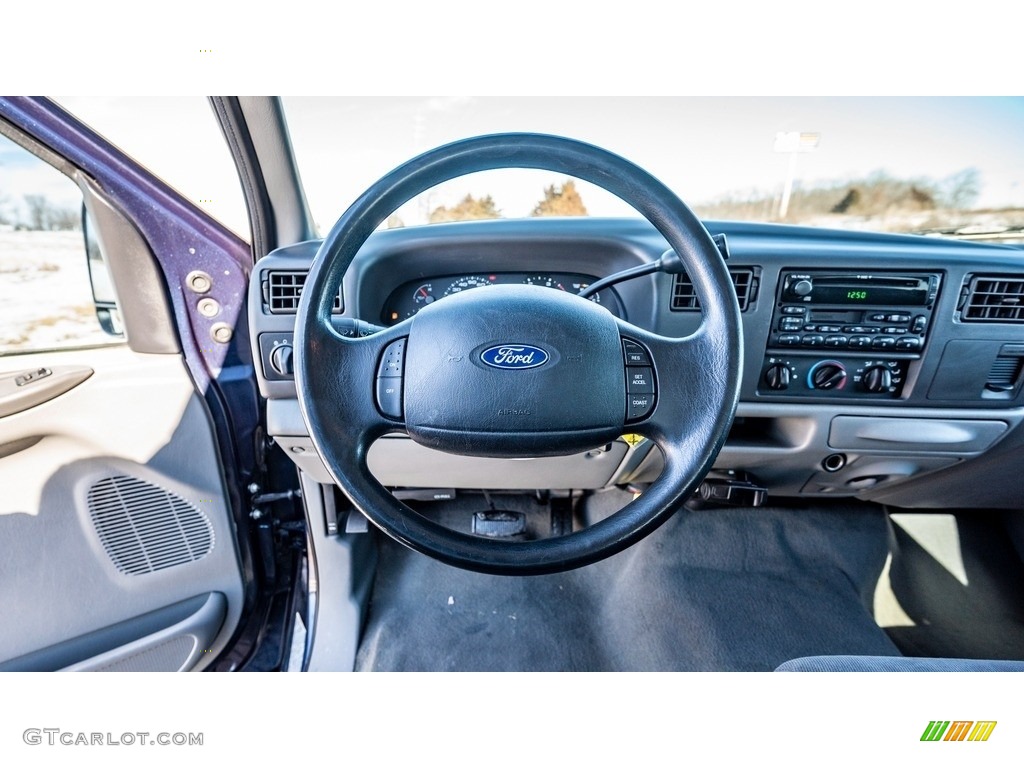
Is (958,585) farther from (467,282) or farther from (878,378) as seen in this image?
(467,282)

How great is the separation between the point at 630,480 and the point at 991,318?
90 cm

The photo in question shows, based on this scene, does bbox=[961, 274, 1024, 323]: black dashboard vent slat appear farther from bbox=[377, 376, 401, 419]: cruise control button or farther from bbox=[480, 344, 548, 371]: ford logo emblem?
bbox=[377, 376, 401, 419]: cruise control button

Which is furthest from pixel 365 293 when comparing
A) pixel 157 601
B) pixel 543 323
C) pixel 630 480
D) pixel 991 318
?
pixel 991 318

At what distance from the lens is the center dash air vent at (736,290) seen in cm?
118

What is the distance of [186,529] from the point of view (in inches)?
58.2

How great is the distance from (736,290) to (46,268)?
163 cm

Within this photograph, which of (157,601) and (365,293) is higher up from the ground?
(365,293)

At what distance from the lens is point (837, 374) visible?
127 cm

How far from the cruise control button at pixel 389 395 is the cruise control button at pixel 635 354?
1.14 ft

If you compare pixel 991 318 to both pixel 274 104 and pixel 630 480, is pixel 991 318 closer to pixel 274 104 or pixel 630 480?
pixel 630 480

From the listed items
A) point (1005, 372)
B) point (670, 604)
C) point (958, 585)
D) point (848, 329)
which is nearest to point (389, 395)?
point (848, 329)

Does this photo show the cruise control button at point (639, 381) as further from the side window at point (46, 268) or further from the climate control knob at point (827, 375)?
the side window at point (46, 268)

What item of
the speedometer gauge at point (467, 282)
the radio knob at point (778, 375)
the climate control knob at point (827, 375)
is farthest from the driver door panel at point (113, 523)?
the climate control knob at point (827, 375)

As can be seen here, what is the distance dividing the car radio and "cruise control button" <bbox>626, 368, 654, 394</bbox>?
1.85 feet
